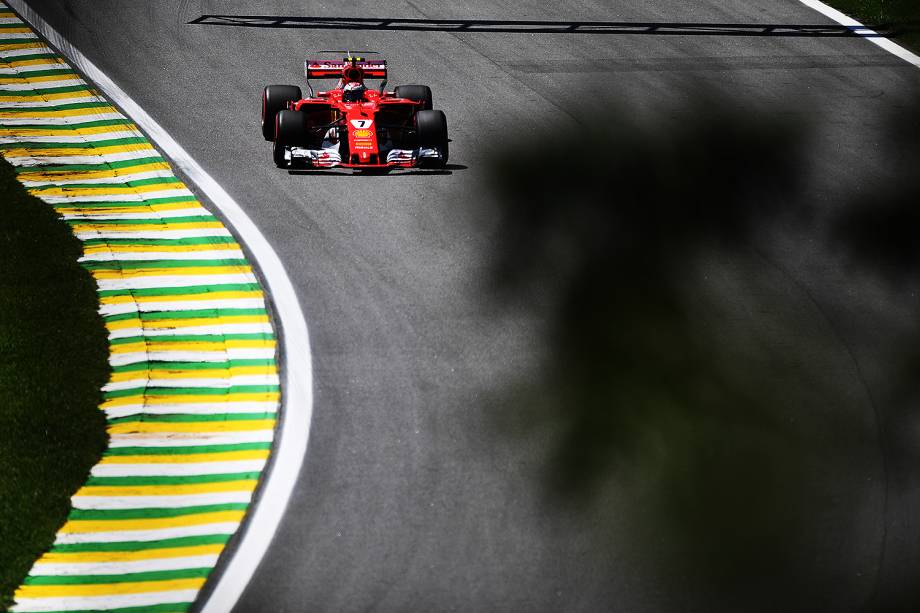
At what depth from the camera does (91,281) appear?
37.9ft

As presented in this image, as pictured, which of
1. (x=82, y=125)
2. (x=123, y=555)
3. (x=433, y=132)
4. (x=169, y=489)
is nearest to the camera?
(x=123, y=555)

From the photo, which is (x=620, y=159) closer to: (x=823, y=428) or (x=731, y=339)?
(x=731, y=339)

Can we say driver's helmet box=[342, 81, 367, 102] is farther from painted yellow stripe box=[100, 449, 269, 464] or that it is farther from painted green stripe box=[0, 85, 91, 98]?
painted yellow stripe box=[100, 449, 269, 464]

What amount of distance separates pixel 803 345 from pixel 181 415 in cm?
634

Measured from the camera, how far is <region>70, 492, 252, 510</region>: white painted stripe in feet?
29.1

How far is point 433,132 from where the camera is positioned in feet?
43.8

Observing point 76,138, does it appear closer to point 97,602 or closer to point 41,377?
point 41,377

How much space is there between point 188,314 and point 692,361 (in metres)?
5.41

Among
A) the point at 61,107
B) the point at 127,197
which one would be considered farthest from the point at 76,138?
the point at 127,197

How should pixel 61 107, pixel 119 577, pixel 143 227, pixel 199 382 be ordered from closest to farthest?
pixel 119 577
pixel 199 382
pixel 143 227
pixel 61 107

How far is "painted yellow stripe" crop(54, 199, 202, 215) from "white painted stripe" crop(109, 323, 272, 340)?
2318mm

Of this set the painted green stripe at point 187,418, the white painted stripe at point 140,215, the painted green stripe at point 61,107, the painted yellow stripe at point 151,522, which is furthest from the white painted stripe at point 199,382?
the painted green stripe at point 61,107

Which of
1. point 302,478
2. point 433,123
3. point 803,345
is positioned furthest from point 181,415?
point 803,345

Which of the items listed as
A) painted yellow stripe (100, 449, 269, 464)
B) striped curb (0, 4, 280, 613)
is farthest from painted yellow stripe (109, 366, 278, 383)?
painted yellow stripe (100, 449, 269, 464)
